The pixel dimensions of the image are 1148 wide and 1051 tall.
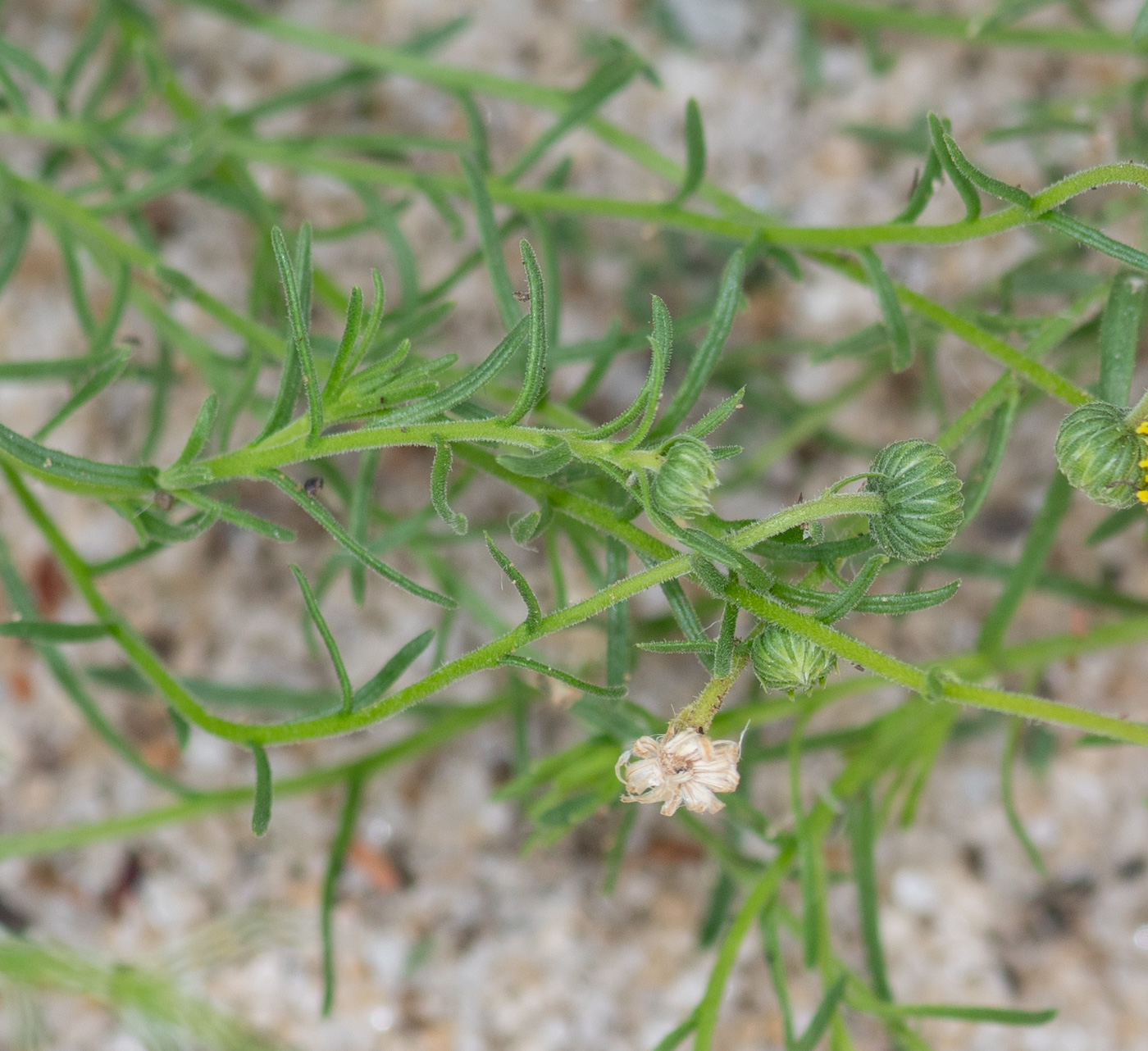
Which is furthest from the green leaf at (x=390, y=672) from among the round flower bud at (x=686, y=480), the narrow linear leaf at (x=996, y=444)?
the narrow linear leaf at (x=996, y=444)

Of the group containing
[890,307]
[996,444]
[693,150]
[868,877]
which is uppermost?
[693,150]

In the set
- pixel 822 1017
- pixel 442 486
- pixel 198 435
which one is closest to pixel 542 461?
pixel 442 486

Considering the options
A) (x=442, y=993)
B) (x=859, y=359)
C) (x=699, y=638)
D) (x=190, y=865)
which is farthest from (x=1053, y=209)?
(x=190, y=865)

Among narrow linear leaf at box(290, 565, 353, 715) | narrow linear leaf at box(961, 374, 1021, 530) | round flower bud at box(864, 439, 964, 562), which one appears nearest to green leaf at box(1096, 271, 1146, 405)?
narrow linear leaf at box(961, 374, 1021, 530)

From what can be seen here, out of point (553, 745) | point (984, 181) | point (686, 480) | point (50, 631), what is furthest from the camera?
point (553, 745)

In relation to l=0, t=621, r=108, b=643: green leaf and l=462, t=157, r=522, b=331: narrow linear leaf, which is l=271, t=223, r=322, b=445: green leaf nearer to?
l=462, t=157, r=522, b=331: narrow linear leaf

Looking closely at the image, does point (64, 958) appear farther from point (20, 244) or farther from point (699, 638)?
point (699, 638)

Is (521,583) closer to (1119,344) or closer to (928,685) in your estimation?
(928,685)
